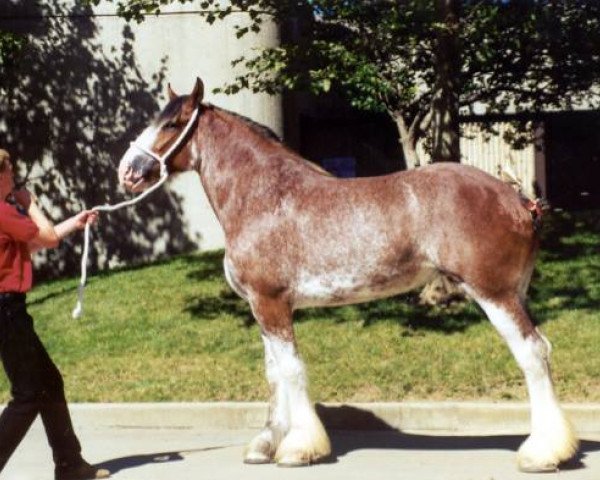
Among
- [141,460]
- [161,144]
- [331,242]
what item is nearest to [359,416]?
[141,460]

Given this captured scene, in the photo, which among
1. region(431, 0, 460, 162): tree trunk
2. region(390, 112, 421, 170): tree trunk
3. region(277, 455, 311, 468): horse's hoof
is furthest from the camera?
region(390, 112, 421, 170): tree trunk

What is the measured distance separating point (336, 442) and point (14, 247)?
2.76 meters

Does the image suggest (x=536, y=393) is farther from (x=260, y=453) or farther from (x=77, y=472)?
A: (x=77, y=472)

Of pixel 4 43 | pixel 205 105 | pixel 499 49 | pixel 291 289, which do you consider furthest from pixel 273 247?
pixel 4 43

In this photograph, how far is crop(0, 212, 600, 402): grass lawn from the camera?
916cm

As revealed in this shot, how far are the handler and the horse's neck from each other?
87 cm

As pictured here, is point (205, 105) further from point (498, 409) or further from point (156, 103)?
point (156, 103)

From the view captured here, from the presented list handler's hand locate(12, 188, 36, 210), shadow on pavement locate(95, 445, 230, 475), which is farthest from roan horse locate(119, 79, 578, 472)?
shadow on pavement locate(95, 445, 230, 475)

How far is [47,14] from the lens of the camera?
17.6 metres

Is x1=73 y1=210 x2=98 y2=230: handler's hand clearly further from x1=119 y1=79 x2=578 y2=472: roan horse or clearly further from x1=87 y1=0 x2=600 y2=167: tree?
x1=87 y1=0 x2=600 y2=167: tree

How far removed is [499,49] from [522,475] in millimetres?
8036

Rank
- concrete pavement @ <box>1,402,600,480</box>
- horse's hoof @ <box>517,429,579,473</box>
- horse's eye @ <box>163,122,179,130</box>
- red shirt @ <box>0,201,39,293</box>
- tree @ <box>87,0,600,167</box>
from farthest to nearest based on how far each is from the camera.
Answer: tree @ <box>87,0,600,167</box>, horse's eye @ <box>163,122,179,130</box>, concrete pavement @ <box>1,402,600,480</box>, red shirt @ <box>0,201,39,293</box>, horse's hoof @ <box>517,429,579,473</box>

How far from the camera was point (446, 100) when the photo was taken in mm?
12352

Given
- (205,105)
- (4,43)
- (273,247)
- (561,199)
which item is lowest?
(561,199)
